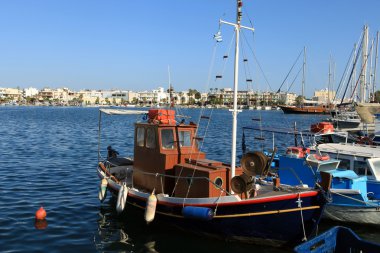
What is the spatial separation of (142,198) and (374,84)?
7163 cm

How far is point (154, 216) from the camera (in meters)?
14.2

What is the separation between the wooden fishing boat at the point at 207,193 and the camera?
469 inches

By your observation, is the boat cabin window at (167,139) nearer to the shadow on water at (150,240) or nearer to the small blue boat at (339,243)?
the shadow on water at (150,240)

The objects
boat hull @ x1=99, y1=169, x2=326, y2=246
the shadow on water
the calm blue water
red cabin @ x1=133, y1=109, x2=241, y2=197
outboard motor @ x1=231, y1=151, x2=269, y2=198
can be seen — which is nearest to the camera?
boat hull @ x1=99, y1=169, x2=326, y2=246

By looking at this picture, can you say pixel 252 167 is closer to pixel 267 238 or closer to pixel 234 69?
pixel 267 238

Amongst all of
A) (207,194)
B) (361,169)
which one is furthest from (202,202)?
(361,169)

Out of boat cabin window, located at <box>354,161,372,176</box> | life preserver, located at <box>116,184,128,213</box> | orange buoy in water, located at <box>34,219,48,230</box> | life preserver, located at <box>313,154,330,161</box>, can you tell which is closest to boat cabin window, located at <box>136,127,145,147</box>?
life preserver, located at <box>116,184,128,213</box>

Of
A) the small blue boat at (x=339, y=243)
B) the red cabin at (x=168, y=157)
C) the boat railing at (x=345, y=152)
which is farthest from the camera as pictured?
the boat railing at (x=345, y=152)

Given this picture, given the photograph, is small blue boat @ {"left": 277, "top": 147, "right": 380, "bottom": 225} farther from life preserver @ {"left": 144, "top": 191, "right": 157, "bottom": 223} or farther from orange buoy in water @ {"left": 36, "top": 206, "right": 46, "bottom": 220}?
orange buoy in water @ {"left": 36, "top": 206, "right": 46, "bottom": 220}

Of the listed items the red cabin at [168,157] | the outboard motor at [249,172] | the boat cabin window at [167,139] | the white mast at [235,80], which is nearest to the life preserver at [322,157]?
Answer: the red cabin at [168,157]

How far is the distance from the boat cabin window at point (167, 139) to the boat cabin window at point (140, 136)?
1249 millimetres

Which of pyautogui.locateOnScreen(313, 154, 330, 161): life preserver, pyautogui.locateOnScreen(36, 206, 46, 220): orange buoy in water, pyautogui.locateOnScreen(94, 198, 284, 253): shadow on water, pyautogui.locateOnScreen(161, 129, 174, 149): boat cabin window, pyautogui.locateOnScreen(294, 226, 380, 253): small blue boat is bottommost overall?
pyautogui.locateOnScreen(94, 198, 284, 253): shadow on water

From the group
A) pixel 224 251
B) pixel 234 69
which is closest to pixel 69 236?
pixel 224 251

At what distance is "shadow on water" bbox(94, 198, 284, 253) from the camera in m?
12.8
